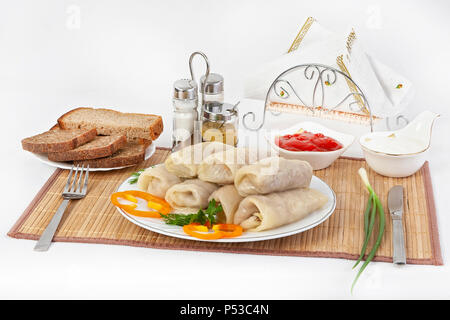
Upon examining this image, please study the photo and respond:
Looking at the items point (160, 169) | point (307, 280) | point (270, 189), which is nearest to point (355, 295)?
point (307, 280)

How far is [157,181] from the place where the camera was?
92.8 inches

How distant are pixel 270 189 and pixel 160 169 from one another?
440 millimetres

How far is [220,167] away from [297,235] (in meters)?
0.35

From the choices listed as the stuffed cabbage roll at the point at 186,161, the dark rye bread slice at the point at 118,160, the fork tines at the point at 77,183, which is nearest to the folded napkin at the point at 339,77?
the dark rye bread slice at the point at 118,160

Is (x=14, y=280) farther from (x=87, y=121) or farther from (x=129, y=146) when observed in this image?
(x=87, y=121)

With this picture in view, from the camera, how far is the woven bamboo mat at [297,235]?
2.19 meters

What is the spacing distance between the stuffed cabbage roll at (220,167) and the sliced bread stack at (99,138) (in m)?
0.60

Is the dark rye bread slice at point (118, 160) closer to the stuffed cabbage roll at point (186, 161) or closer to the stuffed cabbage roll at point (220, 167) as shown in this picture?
the stuffed cabbage roll at point (186, 161)

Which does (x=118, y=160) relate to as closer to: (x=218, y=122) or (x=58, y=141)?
(x=58, y=141)

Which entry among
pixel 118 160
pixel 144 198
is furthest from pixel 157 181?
pixel 118 160

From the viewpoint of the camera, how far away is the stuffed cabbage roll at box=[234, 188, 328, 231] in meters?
2.10

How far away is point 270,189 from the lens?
7.13ft

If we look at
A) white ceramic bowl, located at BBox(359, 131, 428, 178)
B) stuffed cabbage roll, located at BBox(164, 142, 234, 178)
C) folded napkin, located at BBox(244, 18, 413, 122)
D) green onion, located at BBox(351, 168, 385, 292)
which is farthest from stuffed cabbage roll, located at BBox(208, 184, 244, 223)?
folded napkin, located at BBox(244, 18, 413, 122)

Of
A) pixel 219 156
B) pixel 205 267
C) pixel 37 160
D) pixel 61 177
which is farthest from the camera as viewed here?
pixel 37 160
